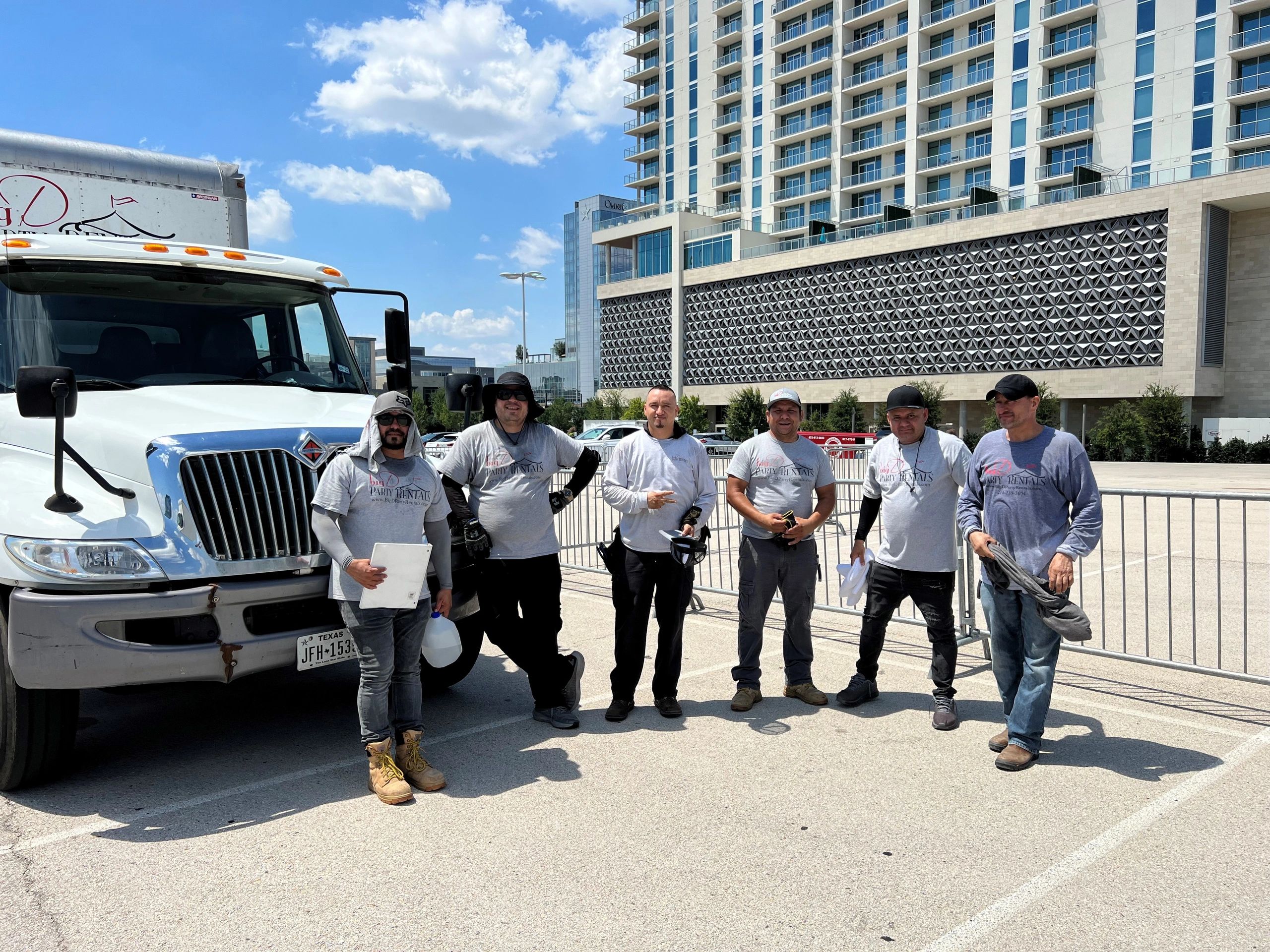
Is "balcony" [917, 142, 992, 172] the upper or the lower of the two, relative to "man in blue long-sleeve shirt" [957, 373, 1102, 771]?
upper

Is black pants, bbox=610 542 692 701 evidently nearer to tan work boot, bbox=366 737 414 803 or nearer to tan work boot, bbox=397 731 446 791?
tan work boot, bbox=397 731 446 791

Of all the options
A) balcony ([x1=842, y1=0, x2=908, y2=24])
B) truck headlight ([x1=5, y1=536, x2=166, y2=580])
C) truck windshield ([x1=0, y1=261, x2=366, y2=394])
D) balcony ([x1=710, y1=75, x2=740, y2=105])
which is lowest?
truck headlight ([x1=5, y1=536, x2=166, y2=580])

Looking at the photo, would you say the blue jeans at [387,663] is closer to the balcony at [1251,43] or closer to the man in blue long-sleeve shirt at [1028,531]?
the man in blue long-sleeve shirt at [1028,531]

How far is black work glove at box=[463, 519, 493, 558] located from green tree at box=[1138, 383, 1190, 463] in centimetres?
4204

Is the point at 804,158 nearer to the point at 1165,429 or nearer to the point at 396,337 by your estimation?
the point at 1165,429

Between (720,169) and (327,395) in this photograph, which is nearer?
(327,395)

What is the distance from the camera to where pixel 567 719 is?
17.6ft

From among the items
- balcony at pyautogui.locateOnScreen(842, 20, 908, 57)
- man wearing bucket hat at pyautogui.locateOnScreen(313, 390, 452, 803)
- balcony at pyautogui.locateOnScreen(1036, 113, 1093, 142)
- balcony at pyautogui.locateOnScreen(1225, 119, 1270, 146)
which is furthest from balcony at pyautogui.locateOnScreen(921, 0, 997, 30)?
man wearing bucket hat at pyautogui.locateOnScreen(313, 390, 452, 803)

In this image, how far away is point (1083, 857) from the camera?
12.0 ft

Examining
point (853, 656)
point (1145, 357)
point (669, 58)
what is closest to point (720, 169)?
point (669, 58)

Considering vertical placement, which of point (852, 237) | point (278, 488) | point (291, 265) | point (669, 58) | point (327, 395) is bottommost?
point (278, 488)

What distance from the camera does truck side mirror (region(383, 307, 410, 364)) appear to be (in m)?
6.36

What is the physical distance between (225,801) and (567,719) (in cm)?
186

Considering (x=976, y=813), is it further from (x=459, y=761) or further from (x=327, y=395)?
(x=327, y=395)
